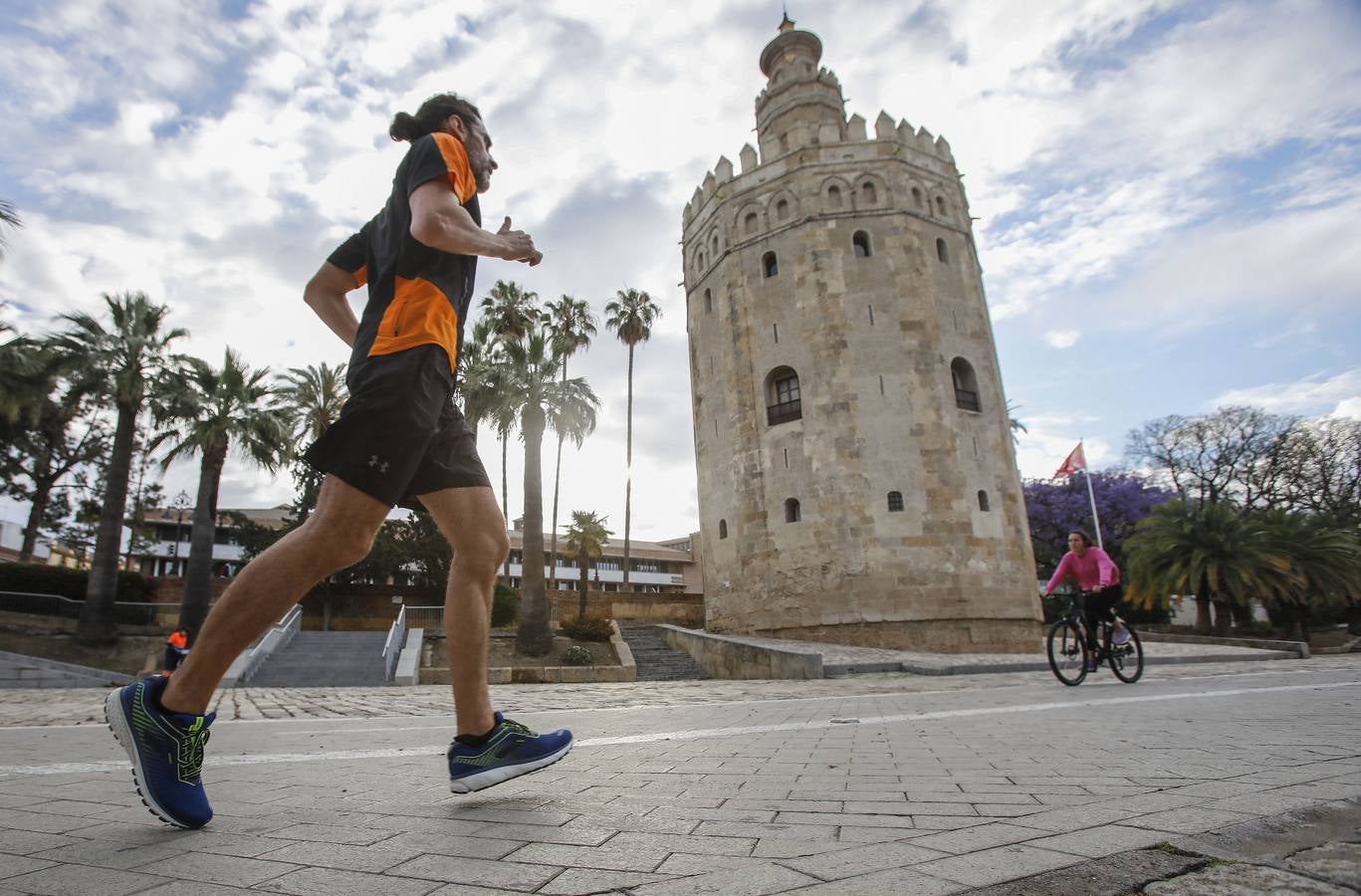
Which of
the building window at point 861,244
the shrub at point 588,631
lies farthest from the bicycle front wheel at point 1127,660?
the building window at point 861,244

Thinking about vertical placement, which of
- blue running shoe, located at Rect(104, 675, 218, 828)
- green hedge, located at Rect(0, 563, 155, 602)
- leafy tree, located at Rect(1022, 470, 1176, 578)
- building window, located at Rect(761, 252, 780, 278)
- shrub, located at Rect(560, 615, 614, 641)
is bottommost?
blue running shoe, located at Rect(104, 675, 218, 828)

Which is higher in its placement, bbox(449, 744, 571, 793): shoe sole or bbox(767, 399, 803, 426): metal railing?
bbox(767, 399, 803, 426): metal railing

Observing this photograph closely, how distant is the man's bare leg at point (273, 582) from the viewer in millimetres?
2000

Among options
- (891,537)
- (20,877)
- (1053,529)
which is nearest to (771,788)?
(20,877)

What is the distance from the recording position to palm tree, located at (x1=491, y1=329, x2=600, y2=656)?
1875cm

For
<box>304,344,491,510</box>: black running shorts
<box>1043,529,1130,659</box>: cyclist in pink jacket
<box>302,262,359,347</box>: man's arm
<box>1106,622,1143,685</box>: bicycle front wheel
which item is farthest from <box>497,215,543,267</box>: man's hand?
<box>1106,622,1143,685</box>: bicycle front wheel

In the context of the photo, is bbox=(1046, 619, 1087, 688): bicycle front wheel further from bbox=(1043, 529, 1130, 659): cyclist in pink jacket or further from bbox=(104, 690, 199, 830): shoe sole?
bbox=(104, 690, 199, 830): shoe sole

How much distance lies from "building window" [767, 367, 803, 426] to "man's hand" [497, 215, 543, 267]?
1951cm

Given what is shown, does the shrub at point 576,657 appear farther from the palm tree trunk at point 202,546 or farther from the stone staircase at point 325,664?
the palm tree trunk at point 202,546

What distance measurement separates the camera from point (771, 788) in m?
2.22

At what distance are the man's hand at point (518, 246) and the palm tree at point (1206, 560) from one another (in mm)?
26100

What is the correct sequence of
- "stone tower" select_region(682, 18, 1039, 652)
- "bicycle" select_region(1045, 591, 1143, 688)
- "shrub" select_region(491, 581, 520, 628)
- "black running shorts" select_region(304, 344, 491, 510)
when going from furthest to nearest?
"shrub" select_region(491, 581, 520, 628)
"stone tower" select_region(682, 18, 1039, 652)
"bicycle" select_region(1045, 591, 1143, 688)
"black running shorts" select_region(304, 344, 491, 510)

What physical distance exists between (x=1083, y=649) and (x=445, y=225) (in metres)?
8.63

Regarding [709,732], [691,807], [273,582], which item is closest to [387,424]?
[273,582]
